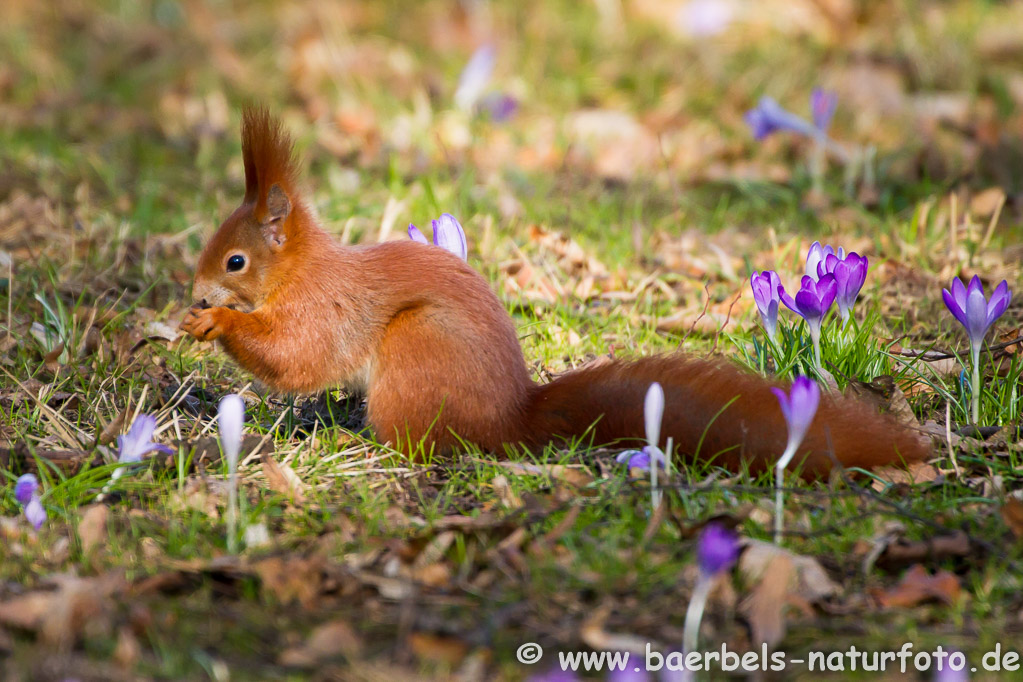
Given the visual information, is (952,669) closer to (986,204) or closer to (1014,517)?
(1014,517)

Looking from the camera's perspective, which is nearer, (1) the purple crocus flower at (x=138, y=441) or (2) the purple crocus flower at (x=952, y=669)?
(2) the purple crocus flower at (x=952, y=669)

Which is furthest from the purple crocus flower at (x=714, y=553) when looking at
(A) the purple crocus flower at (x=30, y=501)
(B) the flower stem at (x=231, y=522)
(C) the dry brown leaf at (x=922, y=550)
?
(A) the purple crocus flower at (x=30, y=501)

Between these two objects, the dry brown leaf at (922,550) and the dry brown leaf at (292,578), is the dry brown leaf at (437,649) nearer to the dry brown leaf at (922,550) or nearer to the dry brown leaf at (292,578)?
the dry brown leaf at (292,578)

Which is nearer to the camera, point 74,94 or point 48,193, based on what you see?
point 48,193

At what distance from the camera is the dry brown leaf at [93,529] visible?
232cm

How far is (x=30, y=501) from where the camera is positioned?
7.85ft

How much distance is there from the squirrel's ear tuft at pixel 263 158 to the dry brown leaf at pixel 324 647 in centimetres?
137

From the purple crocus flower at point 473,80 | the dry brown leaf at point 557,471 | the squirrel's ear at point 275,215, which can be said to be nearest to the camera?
the dry brown leaf at point 557,471

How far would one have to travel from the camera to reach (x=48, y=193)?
4.73 meters

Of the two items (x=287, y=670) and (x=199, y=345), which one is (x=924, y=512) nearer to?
(x=287, y=670)

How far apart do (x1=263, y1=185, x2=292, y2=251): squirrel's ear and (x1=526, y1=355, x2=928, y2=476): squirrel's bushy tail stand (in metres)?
0.84

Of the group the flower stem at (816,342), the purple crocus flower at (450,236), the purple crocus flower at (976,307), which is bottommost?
the flower stem at (816,342)

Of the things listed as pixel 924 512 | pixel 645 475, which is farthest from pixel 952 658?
pixel 645 475

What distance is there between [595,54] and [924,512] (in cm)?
491
